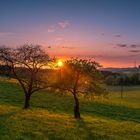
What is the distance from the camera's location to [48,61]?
5628cm

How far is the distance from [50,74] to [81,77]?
37.1 feet

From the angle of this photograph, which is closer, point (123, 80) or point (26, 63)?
point (26, 63)

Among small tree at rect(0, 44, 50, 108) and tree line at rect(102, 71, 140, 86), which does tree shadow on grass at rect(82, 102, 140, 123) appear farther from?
tree line at rect(102, 71, 140, 86)

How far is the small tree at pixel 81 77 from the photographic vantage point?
46594 millimetres

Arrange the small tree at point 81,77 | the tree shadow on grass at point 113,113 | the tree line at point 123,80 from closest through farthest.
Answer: the small tree at point 81,77 < the tree shadow on grass at point 113,113 < the tree line at point 123,80

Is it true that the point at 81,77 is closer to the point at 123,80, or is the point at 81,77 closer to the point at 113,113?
the point at 113,113

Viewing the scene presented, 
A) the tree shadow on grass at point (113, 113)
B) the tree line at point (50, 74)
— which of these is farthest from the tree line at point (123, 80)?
the tree line at point (50, 74)

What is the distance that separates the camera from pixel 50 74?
57125 millimetres

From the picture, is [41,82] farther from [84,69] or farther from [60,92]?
[84,69]

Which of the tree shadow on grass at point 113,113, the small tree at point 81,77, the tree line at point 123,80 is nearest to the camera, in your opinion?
the small tree at point 81,77

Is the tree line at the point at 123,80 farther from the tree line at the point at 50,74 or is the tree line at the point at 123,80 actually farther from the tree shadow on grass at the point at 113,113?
the tree line at the point at 50,74

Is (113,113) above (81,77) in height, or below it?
below

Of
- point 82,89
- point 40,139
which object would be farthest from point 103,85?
point 40,139

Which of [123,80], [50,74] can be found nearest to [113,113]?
[50,74]
